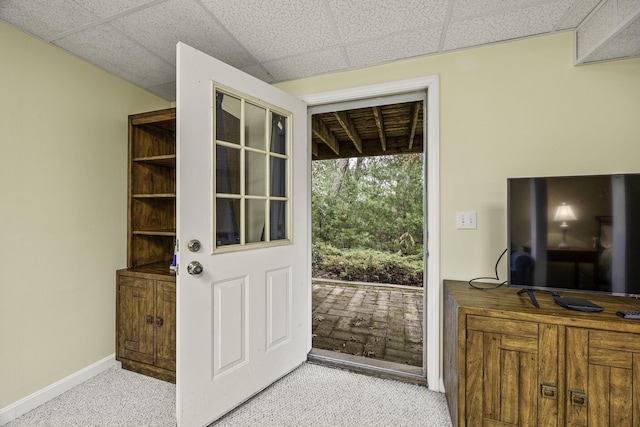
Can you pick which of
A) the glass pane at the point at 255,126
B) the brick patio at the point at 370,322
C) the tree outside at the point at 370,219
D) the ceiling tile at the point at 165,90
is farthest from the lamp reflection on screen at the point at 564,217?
the tree outside at the point at 370,219

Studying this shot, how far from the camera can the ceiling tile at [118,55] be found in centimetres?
173

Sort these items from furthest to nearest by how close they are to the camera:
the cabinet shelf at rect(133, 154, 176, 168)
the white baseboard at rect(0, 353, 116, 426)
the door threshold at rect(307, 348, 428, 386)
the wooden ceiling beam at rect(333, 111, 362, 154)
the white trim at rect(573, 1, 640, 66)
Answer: the wooden ceiling beam at rect(333, 111, 362, 154) < the cabinet shelf at rect(133, 154, 176, 168) < the door threshold at rect(307, 348, 428, 386) < the white baseboard at rect(0, 353, 116, 426) < the white trim at rect(573, 1, 640, 66)

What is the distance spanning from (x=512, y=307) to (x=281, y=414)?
144 cm

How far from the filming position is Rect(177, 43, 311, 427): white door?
1.49 meters

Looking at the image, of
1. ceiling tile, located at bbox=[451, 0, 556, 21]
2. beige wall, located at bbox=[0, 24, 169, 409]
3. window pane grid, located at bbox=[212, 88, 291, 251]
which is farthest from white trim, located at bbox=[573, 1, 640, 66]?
beige wall, located at bbox=[0, 24, 169, 409]

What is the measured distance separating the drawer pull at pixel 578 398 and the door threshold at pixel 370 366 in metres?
0.90

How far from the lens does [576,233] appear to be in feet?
4.59

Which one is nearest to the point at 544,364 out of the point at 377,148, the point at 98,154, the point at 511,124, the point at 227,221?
the point at 511,124

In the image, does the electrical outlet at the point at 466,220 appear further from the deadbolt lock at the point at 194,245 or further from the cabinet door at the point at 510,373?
the deadbolt lock at the point at 194,245

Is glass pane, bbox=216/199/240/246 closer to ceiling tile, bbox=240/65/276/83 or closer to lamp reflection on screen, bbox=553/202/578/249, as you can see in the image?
ceiling tile, bbox=240/65/276/83

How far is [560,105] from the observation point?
5.64 feet

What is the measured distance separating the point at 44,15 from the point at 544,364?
316 cm

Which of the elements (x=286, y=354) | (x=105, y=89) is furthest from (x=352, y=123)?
(x=286, y=354)

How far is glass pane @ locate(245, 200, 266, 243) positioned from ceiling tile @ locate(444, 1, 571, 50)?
1617mm
